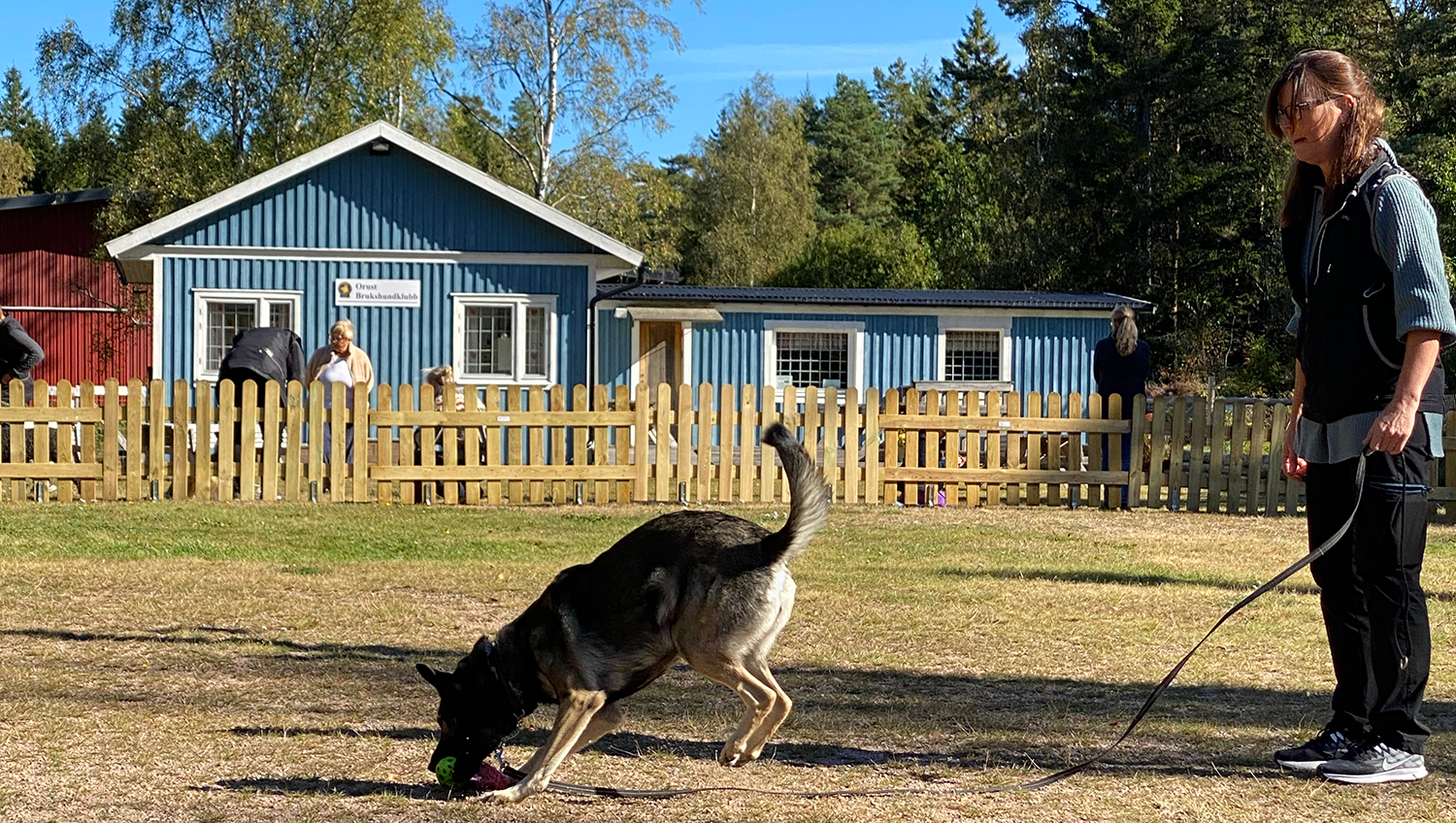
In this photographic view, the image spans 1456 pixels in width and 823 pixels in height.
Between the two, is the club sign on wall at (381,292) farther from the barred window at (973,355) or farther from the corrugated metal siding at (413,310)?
the barred window at (973,355)

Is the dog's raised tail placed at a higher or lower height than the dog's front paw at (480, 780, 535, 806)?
higher

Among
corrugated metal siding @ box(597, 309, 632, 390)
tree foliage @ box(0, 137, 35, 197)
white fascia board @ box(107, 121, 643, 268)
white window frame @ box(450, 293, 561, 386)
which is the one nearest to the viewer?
white fascia board @ box(107, 121, 643, 268)

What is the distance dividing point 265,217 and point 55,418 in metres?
7.85

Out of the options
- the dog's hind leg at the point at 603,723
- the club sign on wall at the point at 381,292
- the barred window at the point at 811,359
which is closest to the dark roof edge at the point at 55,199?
the club sign on wall at the point at 381,292

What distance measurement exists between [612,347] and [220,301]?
588 centimetres

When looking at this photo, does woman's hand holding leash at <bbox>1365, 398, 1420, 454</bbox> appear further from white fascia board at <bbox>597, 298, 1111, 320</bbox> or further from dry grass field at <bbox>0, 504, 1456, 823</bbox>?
white fascia board at <bbox>597, 298, 1111, 320</bbox>

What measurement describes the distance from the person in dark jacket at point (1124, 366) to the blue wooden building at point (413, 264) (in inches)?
318

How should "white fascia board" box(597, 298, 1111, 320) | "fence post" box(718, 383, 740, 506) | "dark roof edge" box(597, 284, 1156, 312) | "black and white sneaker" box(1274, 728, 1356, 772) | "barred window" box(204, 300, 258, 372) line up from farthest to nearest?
"white fascia board" box(597, 298, 1111, 320), "dark roof edge" box(597, 284, 1156, 312), "barred window" box(204, 300, 258, 372), "fence post" box(718, 383, 740, 506), "black and white sneaker" box(1274, 728, 1356, 772)

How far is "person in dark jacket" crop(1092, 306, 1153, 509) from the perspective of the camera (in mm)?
15188

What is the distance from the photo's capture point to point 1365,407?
4.51m

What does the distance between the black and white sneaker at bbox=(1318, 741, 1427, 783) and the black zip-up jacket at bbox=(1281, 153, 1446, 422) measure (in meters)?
1.01

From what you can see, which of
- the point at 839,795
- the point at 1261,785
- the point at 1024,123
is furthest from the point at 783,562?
the point at 1024,123

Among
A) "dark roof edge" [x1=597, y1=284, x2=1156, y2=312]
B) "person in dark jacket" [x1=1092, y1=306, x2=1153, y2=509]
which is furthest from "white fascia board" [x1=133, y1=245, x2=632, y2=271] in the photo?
"person in dark jacket" [x1=1092, y1=306, x2=1153, y2=509]

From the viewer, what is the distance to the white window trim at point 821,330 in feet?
78.7
